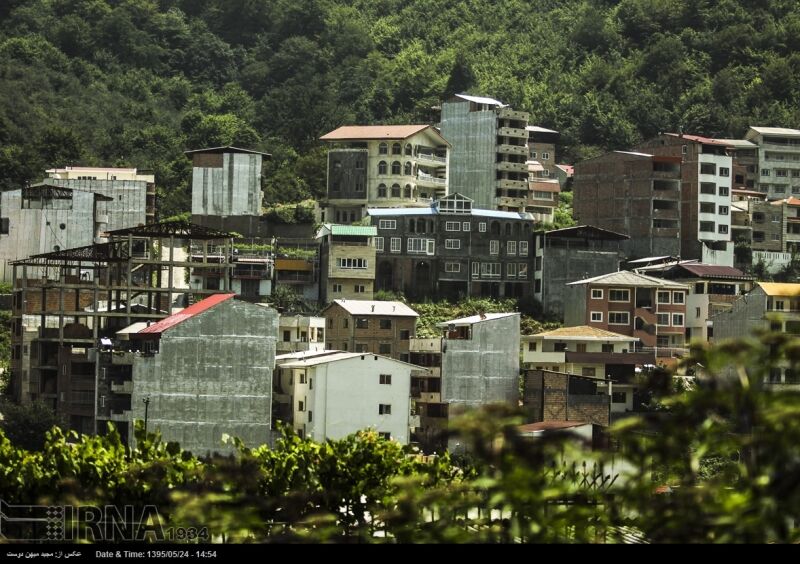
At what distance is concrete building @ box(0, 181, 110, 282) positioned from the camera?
3103 inches

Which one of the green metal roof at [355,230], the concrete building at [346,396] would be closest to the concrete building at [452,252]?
the green metal roof at [355,230]

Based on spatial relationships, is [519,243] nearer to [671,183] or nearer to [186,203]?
[671,183]

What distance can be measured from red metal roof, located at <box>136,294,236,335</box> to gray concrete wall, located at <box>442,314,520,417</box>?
361 inches

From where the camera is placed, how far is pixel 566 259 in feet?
261

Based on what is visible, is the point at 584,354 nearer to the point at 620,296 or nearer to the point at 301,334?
the point at 620,296

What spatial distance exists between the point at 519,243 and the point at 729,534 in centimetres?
7093

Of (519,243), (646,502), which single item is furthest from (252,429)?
(646,502)

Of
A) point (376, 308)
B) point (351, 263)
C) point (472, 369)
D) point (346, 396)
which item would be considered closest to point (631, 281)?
point (472, 369)

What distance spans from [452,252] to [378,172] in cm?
1131

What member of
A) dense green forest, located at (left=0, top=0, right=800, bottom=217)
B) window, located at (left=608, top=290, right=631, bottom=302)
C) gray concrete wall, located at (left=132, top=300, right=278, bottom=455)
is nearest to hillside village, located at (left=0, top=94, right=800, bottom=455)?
gray concrete wall, located at (left=132, top=300, right=278, bottom=455)

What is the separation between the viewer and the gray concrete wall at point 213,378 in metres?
61.0

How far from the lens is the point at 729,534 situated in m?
9.73

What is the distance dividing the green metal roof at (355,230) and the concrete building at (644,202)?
1463cm

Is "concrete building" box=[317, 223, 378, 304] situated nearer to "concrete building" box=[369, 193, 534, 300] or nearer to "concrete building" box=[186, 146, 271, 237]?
"concrete building" box=[369, 193, 534, 300]
